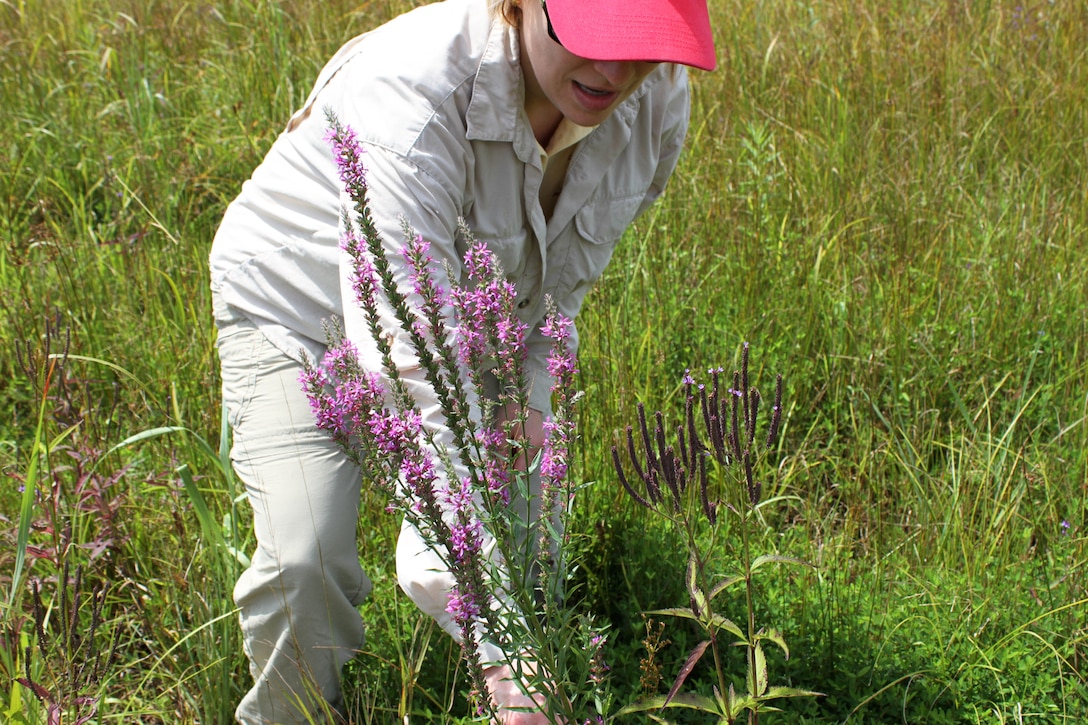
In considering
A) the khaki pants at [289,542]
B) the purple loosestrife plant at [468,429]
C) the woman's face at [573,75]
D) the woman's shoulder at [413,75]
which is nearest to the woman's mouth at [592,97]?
the woman's face at [573,75]

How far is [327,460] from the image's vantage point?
7.48 feet

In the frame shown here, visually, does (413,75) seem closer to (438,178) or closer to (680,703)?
(438,178)

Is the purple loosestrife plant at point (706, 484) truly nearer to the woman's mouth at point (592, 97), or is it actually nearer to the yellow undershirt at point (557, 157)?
the woman's mouth at point (592, 97)

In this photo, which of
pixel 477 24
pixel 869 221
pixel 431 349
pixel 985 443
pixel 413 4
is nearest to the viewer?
pixel 431 349

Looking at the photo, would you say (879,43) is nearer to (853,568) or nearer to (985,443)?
(985,443)

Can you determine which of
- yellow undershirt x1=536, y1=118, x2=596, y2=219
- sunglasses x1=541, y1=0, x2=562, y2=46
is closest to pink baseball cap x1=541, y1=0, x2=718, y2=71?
sunglasses x1=541, y1=0, x2=562, y2=46

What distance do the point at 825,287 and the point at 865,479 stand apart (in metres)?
0.79

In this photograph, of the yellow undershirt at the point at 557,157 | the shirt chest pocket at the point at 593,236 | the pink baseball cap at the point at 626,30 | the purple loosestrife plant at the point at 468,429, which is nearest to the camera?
the purple loosestrife plant at the point at 468,429

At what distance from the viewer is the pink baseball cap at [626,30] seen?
1918mm

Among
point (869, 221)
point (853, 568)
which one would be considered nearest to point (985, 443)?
point (853, 568)

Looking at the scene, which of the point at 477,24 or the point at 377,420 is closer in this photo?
the point at 377,420

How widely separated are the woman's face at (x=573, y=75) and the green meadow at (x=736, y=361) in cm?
82

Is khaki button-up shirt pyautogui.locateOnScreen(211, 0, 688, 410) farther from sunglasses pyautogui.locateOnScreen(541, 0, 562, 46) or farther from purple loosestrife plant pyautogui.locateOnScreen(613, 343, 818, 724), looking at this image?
purple loosestrife plant pyautogui.locateOnScreen(613, 343, 818, 724)

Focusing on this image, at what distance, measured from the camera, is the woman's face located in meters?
2.06
